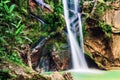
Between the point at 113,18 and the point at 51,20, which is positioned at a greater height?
the point at 51,20

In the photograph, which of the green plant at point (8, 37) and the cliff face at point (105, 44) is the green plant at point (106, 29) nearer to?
the cliff face at point (105, 44)

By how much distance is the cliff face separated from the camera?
1241 centimetres

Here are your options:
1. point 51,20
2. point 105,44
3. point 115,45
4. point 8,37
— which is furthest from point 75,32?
point 8,37

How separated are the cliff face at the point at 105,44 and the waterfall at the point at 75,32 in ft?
1.22

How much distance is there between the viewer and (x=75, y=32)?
12.3 m

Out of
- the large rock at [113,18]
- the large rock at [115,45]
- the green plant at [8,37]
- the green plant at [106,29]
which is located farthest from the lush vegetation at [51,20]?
the green plant at [8,37]

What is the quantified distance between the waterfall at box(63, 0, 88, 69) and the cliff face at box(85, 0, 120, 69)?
0.37 metres

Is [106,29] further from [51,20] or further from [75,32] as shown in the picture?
[51,20]

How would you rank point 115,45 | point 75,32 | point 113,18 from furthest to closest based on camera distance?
point 113,18 < point 115,45 < point 75,32

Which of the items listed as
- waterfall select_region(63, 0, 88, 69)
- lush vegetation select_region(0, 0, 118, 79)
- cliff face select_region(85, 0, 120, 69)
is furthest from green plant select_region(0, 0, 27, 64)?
cliff face select_region(85, 0, 120, 69)

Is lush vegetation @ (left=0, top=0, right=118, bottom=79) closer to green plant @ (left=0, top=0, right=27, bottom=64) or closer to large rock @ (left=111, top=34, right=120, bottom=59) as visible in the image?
large rock @ (left=111, top=34, right=120, bottom=59)

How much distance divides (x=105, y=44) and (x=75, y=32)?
120 centimetres

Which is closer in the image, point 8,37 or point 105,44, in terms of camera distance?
point 8,37

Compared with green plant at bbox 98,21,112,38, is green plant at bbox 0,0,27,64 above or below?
above
